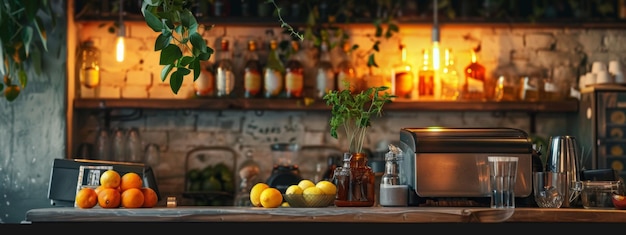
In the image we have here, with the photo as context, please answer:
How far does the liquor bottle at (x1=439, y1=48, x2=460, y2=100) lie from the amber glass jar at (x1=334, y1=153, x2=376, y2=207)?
2514 mm

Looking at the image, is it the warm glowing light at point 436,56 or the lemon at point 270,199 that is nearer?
the lemon at point 270,199

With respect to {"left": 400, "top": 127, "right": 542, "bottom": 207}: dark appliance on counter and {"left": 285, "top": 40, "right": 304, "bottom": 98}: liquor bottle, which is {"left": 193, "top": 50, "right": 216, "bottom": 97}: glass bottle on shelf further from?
{"left": 400, "top": 127, "right": 542, "bottom": 207}: dark appliance on counter

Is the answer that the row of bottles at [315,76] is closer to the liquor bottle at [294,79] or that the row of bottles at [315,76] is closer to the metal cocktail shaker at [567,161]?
the liquor bottle at [294,79]

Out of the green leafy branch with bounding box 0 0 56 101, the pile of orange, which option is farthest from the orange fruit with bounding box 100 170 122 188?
the green leafy branch with bounding box 0 0 56 101

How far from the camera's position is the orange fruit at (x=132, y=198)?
337 cm

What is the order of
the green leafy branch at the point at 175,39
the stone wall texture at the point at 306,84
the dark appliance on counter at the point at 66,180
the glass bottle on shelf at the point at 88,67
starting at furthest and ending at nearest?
1. the stone wall texture at the point at 306,84
2. the glass bottle on shelf at the point at 88,67
3. the dark appliance on counter at the point at 66,180
4. the green leafy branch at the point at 175,39

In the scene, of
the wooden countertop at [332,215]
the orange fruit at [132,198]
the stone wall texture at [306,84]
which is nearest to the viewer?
the wooden countertop at [332,215]

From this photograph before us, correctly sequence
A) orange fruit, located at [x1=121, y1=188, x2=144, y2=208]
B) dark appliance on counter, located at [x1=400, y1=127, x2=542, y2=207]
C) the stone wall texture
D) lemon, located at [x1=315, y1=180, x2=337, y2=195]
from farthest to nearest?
the stone wall texture
dark appliance on counter, located at [x1=400, y1=127, x2=542, y2=207]
lemon, located at [x1=315, y1=180, x2=337, y2=195]
orange fruit, located at [x1=121, y1=188, x2=144, y2=208]

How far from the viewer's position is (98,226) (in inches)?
122

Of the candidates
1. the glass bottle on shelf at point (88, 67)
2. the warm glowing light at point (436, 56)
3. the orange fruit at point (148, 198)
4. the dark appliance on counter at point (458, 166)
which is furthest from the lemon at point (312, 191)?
the glass bottle on shelf at point (88, 67)

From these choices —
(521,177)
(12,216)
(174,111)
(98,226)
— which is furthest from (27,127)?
(521,177)

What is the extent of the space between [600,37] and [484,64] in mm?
737

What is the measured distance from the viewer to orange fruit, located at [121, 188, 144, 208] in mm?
3373

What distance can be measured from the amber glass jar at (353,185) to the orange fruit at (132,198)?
0.69 meters
